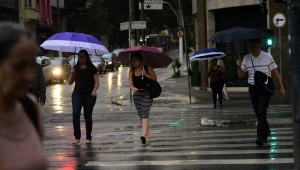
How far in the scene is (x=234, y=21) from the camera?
22969 millimetres

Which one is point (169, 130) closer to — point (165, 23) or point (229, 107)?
point (229, 107)

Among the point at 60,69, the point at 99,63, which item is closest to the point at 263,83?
the point at 60,69

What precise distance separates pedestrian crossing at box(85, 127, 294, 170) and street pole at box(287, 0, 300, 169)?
1525 millimetres

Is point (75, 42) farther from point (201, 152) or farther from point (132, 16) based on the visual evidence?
point (132, 16)

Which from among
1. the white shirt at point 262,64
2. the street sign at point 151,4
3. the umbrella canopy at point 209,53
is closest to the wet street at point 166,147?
the white shirt at point 262,64

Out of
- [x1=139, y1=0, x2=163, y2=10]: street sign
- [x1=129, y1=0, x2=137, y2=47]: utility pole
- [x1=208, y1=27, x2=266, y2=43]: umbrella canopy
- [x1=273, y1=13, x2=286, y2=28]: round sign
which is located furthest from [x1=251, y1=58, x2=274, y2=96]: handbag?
[x1=139, y1=0, x2=163, y2=10]: street sign

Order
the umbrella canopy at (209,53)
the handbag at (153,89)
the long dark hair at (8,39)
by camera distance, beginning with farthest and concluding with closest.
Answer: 1. the umbrella canopy at (209,53)
2. the handbag at (153,89)
3. the long dark hair at (8,39)

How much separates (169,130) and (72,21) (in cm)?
5255

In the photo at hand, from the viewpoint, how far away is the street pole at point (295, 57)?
5.01 m

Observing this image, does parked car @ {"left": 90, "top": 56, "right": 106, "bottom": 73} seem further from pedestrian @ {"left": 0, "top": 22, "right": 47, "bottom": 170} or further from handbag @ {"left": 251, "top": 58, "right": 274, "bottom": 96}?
pedestrian @ {"left": 0, "top": 22, "right": 47, "bottom": 170}

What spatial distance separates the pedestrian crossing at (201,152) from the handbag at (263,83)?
0.93 m

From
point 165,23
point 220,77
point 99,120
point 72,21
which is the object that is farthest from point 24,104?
point 165,23

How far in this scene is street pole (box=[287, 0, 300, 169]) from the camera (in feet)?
16.4

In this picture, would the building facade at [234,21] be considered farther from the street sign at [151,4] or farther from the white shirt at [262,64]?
the white shirt at [262,64]
